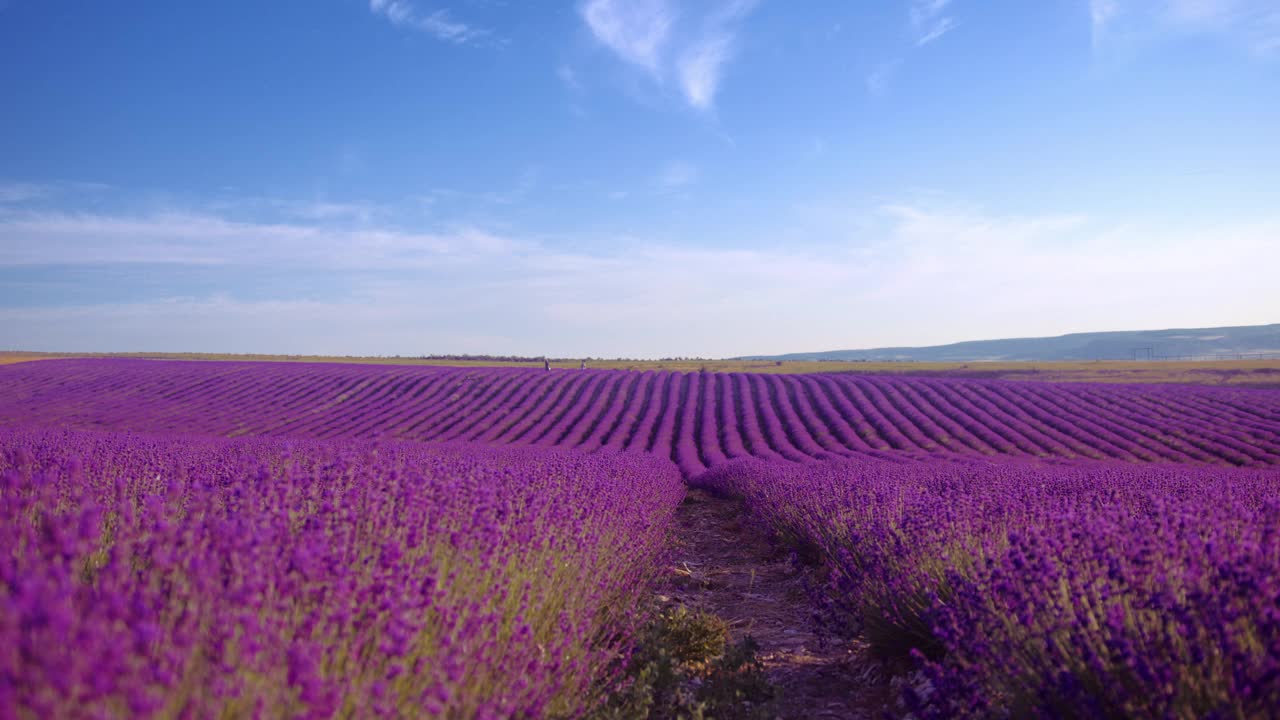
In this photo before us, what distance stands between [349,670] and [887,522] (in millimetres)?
3580

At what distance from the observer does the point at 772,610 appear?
15.8ft

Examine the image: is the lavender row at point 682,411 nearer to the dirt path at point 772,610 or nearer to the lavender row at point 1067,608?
the dirt path at point 772,610

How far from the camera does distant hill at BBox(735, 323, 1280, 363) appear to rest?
95.0m

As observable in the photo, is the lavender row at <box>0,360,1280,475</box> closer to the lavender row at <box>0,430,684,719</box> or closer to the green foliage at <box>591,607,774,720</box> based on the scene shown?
the green foliage at <box>591,607,774,720</box>

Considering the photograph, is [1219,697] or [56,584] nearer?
[56,584]

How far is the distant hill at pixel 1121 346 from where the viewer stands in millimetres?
95000

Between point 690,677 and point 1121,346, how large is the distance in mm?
125940

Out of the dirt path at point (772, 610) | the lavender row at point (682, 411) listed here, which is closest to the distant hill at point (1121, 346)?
the lavender row at point (682, 411)

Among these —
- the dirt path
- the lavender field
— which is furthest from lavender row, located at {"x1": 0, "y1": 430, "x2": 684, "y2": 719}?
the dirt path

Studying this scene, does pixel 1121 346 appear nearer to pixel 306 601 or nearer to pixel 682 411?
pixel 682 411

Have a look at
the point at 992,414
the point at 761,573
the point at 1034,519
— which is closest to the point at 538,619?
the point at 1034,519

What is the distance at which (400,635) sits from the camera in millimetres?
1535

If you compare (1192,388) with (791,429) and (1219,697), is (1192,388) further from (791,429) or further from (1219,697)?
(1219,697)

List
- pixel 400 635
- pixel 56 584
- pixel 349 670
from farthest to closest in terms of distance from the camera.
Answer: pixel 349 670 < pixel 400 635 < pixel 56 584
